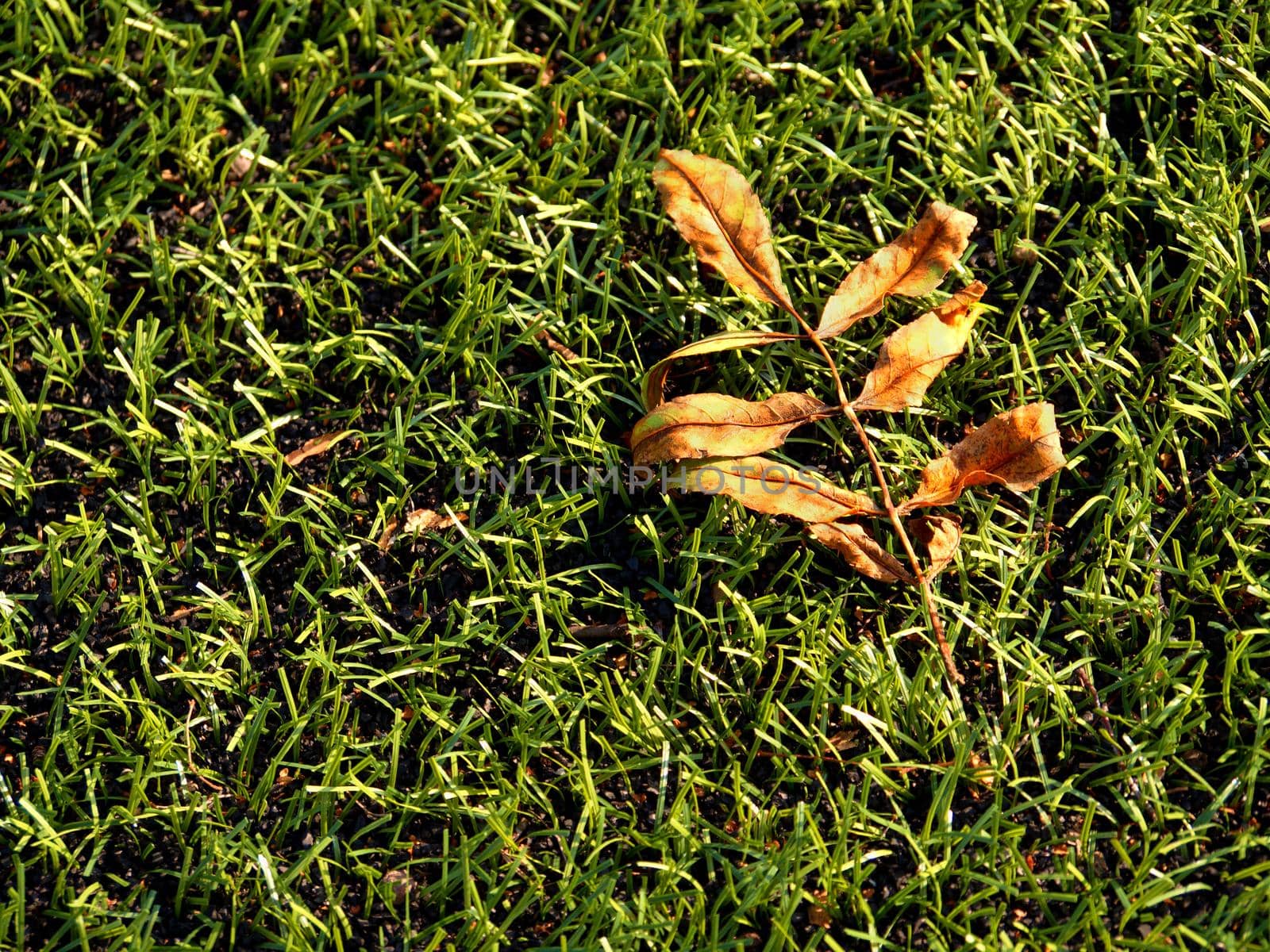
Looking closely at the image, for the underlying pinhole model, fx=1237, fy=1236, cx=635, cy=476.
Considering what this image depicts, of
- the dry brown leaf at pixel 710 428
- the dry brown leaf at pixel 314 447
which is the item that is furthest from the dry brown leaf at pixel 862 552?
the dry brown leaf at pixel 314 447

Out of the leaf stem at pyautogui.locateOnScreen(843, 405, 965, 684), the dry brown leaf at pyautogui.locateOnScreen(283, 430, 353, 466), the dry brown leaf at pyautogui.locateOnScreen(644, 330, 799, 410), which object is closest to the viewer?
the leaf stem at pyautogui.locateOnScreen(843, 405, 965, 684)

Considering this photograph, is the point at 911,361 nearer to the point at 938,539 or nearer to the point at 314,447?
the point at 938,539

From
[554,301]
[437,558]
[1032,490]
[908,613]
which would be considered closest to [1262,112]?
[1032,490]

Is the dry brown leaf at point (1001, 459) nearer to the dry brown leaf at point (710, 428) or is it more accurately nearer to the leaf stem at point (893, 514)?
the leaf stem at point (893, 514)

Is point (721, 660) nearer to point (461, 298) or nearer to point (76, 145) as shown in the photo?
point (461, 298)

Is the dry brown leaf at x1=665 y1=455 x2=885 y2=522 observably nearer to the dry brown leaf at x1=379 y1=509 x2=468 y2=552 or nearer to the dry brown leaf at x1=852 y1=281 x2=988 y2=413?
the dry brown leaf at x1=852 y1=281 x2=988 y2=413

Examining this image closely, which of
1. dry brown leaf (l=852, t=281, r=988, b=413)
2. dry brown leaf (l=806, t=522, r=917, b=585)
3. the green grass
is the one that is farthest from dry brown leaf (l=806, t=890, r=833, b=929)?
dry brown leaf (l=852, t=281, r=988, b=413)

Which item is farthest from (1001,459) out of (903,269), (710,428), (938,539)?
(710,428)
